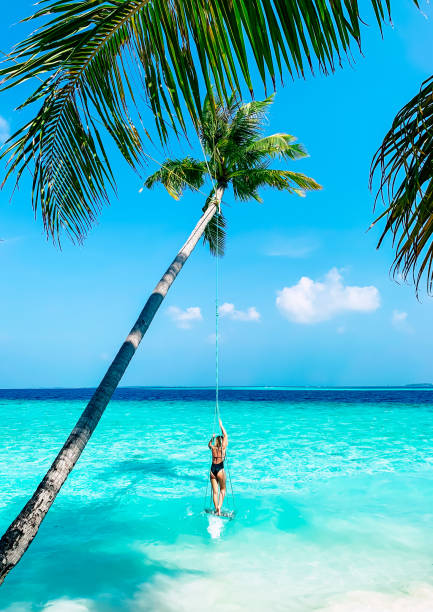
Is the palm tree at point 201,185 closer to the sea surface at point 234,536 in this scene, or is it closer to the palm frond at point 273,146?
the palm frond at point 273,146

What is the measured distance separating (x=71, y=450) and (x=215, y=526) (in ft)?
16.4

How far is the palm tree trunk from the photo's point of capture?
2355mm

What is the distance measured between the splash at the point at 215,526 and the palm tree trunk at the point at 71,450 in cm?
422

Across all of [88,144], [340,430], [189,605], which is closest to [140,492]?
[189,605]

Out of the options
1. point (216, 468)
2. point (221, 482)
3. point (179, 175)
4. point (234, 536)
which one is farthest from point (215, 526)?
point (179, 175)

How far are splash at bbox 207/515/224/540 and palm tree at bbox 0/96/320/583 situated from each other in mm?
4255

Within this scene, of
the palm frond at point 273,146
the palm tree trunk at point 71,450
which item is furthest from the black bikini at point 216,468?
the palm frond at point 273,146

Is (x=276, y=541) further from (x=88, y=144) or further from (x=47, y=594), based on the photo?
(x=88, y=144)

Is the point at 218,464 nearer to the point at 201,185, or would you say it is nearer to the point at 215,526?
the point at 215,526

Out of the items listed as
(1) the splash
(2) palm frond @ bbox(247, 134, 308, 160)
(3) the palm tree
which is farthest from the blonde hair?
(2) palm frond @ bbox(247, 134, 308, 160)

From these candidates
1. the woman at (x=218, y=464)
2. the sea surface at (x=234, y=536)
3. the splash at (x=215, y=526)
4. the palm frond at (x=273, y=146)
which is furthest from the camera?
the palm frond at (x=273, y=146)

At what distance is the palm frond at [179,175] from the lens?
26.3 ft

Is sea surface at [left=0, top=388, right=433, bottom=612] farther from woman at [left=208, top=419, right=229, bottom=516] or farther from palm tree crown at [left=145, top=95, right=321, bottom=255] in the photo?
palm tree crown at [left=145, top=95, right=321, bottom=255]

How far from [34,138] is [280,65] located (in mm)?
1510
